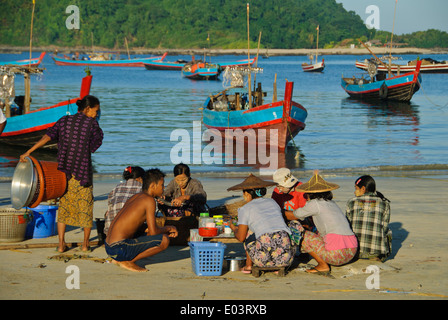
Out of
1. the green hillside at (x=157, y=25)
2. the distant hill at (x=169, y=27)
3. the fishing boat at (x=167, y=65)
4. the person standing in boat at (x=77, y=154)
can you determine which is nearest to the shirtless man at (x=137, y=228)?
the person standing in boat at (x=77, y=154)

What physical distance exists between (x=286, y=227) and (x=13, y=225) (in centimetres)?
345

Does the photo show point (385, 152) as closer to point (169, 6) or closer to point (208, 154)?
point (208, 154)

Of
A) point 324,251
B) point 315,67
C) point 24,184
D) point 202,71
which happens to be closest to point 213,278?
point 324,251

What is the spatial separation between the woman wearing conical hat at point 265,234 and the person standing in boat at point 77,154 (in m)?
1.86

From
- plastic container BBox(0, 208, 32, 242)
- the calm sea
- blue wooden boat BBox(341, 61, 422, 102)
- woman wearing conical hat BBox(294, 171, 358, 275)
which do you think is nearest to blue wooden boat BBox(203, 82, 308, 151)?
the calm sea

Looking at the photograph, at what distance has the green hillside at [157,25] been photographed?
170750mm

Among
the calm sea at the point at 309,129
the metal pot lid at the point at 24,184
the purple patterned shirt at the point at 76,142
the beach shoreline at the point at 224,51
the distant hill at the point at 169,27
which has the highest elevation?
the distant hill at the point at 169,27

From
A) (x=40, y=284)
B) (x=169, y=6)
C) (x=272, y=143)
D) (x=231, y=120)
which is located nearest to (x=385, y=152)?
(x=272, y=143)

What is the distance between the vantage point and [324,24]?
19688 centimetres

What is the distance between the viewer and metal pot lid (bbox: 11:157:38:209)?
7367mm

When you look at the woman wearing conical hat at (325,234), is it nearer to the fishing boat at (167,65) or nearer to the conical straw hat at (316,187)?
the conical straw hat at (316,187)

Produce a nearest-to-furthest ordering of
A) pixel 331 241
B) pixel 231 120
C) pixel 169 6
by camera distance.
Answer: pixel 331 241 < pixel 231 120 < pixel 169 6

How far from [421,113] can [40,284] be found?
36335mm

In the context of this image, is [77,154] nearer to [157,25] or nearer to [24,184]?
[24,184]
